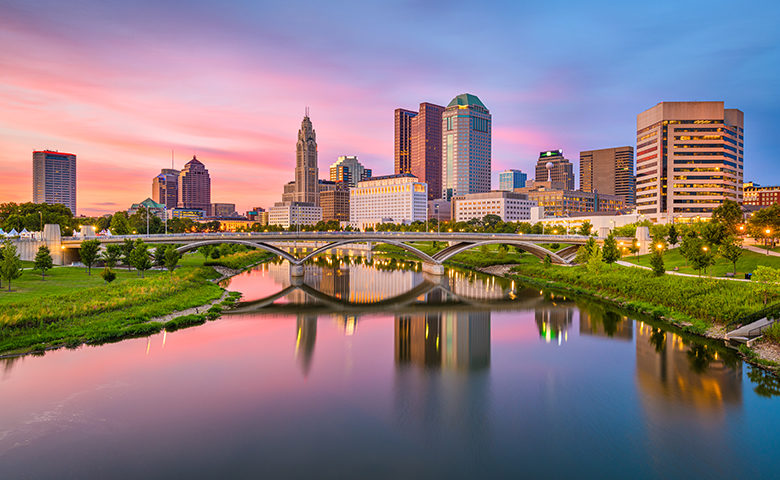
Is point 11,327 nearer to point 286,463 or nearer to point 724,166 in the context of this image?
point 286,463

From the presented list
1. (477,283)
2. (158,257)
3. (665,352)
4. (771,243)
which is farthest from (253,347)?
A: (771,243)

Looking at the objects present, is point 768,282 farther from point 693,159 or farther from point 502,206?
point 502,206

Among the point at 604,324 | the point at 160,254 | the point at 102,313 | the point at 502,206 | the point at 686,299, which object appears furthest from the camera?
the point at 502,206

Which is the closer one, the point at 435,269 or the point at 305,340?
the point at 305,340

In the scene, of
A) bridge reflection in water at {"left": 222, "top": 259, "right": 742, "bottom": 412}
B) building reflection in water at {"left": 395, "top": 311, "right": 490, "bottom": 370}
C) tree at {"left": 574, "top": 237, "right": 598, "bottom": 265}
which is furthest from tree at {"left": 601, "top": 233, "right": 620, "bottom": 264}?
building reflection in water at {"left": 395, "top": 311, "right": 490, "bottom": 370}

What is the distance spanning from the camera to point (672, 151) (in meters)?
121

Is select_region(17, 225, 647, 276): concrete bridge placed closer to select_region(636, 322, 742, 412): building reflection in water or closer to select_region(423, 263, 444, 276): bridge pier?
select_region(423, 263, 444, 276): bridge pier

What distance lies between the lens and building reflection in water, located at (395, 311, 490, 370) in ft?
92.4

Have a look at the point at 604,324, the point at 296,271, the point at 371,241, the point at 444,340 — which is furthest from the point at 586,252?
the point at 296,271

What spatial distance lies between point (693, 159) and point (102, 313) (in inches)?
5406

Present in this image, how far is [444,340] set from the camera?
3375 centimetres

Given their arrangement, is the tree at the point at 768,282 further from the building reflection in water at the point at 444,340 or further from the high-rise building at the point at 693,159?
the high-rise building at the point at 693,159

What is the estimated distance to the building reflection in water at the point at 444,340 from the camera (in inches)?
1109

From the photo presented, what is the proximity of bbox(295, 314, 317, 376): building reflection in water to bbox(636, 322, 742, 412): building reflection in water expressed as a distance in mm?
18658
